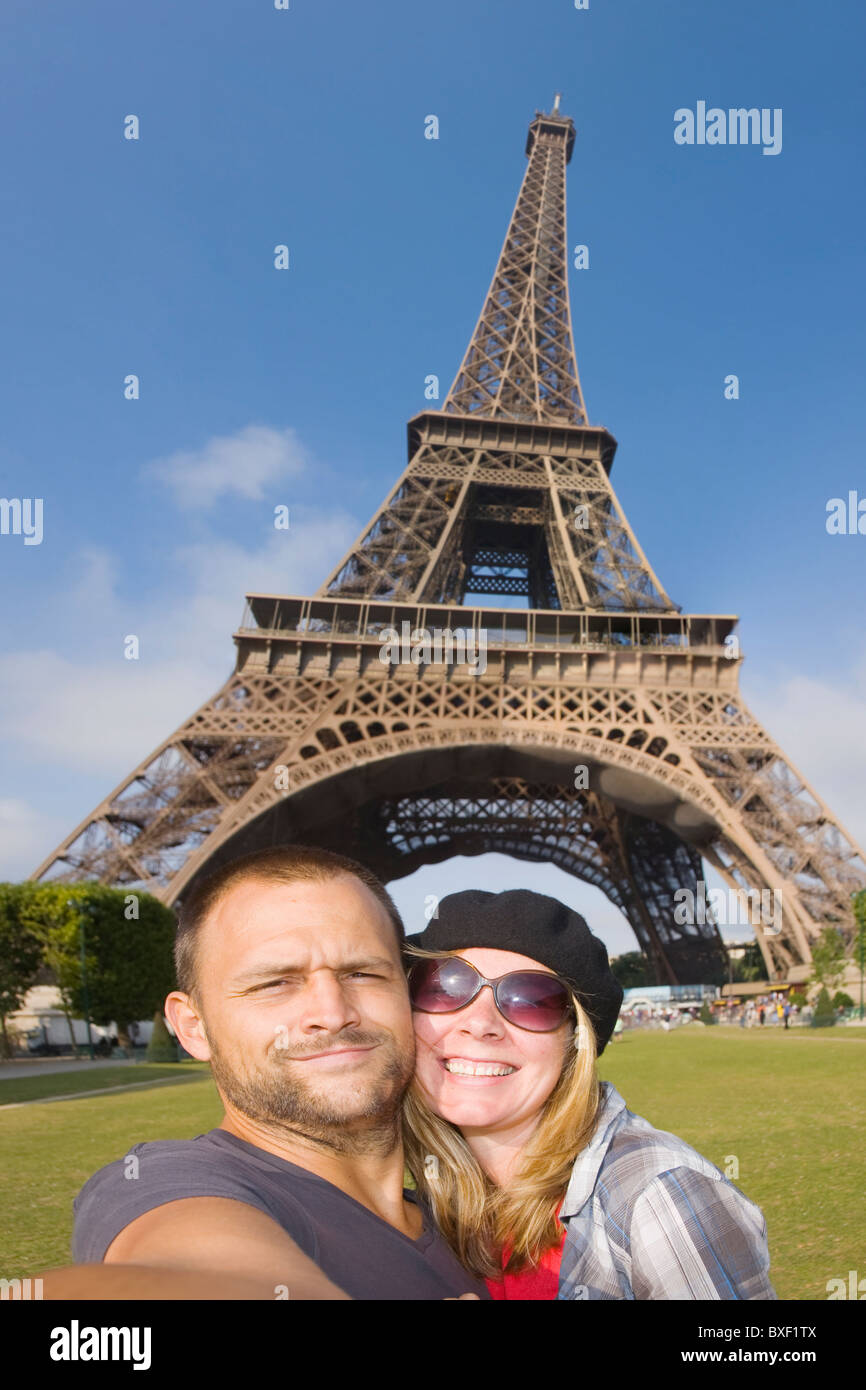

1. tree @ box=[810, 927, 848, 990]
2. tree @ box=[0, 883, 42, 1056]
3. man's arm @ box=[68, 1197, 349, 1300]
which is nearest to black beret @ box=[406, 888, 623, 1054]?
man's arm @ box=[68, 1197, 349, 1300]

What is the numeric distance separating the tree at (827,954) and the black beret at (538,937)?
76.0 ft

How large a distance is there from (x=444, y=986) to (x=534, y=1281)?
64 centimetres

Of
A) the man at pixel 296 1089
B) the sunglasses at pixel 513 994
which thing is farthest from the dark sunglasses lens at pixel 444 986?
the man at pixel 296 1089

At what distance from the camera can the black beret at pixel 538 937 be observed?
213 cm

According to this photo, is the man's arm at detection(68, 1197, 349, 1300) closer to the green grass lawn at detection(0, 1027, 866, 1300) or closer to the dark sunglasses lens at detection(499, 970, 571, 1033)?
the dark sunglasses lens at detection(499, 970, 571, 1033)

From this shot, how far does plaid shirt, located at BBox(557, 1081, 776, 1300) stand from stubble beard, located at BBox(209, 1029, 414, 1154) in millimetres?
451

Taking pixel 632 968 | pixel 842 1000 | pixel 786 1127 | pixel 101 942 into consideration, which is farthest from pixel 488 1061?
pixel 632 968

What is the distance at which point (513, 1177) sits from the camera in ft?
6.78

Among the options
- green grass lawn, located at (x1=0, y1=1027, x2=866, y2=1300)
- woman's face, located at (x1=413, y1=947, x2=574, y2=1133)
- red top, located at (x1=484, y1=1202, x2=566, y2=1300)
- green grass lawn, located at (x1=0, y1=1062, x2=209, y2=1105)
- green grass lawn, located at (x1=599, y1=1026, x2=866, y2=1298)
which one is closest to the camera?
red top, located at (x1=484, y1=1202, x2=566, y2=1300)

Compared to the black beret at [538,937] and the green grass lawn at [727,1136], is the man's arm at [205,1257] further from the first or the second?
the green grass lawn at [727,1136]

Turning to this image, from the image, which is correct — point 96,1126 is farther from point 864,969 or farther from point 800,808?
point 864,969

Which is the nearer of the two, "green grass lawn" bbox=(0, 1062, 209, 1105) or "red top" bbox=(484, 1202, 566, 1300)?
"red top" bbox=(484, 1202, 566, 1300)

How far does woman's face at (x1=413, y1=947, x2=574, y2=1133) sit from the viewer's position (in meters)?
2.07
